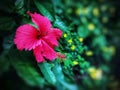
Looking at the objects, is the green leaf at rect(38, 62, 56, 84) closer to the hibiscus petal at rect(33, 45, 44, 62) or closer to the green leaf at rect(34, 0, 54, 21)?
the hibiscus petal at rect(33, 45, 44, 62)

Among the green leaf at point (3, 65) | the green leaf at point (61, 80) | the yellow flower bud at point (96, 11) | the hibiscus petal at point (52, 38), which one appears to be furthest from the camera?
the yellow flower bud at point (96, 11)

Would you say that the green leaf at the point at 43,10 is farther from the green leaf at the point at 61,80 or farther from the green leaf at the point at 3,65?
the green leaf at the point at 3,65

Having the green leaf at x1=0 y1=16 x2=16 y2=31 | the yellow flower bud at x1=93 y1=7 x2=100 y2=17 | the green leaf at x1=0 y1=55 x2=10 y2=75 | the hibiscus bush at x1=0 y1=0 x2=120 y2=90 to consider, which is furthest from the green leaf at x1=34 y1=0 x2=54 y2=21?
the yellow flower bud at x1=93 y1=7 x2=100 y2=17

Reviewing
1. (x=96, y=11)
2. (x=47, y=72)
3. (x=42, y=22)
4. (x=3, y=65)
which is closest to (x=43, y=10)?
(x=42, y=22)

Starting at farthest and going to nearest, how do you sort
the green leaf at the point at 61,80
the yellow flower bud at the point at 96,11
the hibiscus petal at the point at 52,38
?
the yellow flower bud at the point at 96,11 → the hibiscus petal at the point at 52,38 → the green leaf at the point at 61,80

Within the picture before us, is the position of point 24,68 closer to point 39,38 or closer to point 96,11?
point 39,38

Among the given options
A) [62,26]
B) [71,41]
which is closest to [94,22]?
[71,41]

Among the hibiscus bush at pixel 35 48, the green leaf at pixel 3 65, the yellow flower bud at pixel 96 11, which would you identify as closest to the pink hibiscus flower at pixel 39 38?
the hibiscus bush at pixel 35 48
